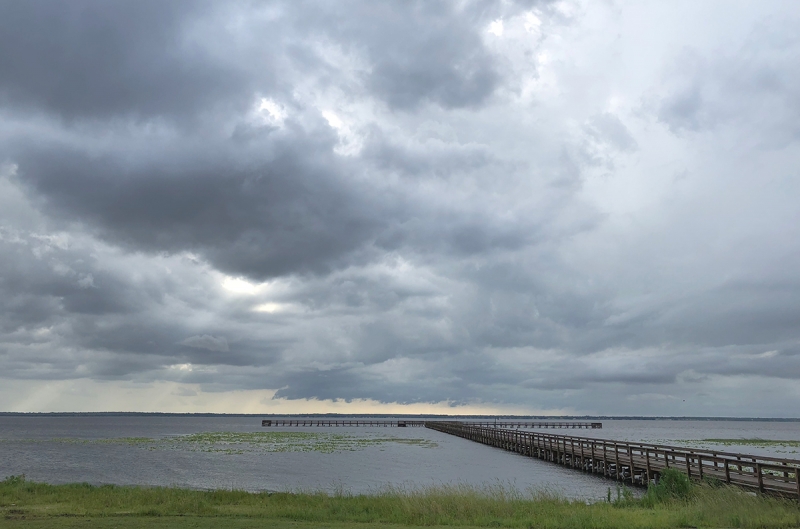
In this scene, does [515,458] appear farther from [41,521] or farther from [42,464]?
[41,521]

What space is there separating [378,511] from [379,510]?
16 centimetres

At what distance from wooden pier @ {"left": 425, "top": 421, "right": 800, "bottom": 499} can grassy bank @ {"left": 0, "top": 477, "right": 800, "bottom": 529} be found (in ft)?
8.42

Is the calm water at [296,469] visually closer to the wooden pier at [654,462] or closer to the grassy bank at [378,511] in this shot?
the wooden pier at [654,462]

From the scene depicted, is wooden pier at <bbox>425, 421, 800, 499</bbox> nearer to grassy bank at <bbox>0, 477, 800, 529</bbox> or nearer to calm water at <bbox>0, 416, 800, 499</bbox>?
calm water at <bbox>0, 416, 800, 499</bbox>

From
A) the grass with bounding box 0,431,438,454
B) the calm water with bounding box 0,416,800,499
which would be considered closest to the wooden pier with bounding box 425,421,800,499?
the calm water with bounding box 0,416,800,499

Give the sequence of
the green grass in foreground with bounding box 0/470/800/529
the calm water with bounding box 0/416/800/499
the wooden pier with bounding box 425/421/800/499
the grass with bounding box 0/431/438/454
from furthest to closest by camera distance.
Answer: the grass with bounding box 0/431/438/454 < the calm water with bounding box 0/416/800/499 < the wooden pier with bounding box 425/421/800/499 < the green grass in foreground with bounding box 0/470/800/529

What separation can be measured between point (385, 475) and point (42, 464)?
98.1 feet

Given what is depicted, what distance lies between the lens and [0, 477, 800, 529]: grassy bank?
1625 centimetres

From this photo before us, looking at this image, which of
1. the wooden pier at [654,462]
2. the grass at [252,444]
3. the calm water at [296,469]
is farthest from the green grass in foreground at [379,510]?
the grass at [252,444]

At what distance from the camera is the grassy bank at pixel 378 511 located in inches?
640

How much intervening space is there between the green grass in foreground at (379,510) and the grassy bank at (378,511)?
0.03 meters

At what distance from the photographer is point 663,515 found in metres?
17.3

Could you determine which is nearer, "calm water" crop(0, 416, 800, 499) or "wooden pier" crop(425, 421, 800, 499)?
"wooden pier" crop(425, 421, 800, 499)

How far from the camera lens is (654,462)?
34.6 meters
